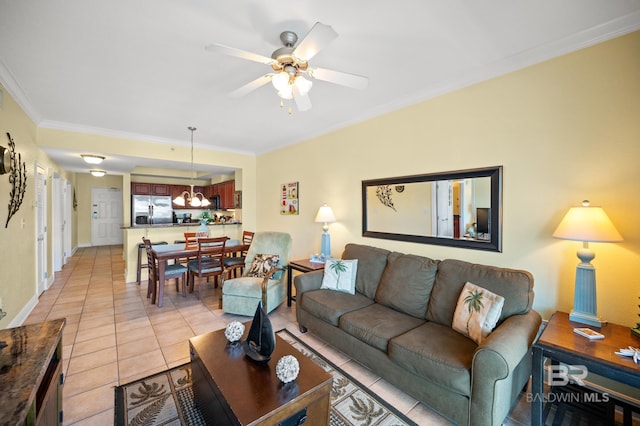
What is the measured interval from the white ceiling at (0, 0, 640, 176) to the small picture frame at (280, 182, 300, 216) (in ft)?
5.68

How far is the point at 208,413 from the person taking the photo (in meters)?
1.60

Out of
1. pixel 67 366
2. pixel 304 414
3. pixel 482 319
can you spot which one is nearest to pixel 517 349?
pixel 482 319

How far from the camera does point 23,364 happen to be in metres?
1.17

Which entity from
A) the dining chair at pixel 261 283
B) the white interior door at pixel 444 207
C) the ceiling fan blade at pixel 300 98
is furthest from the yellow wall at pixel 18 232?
the white interior door at pixel 444 207

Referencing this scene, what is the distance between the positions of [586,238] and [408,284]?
1299 mm

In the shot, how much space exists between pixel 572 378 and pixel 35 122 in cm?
642

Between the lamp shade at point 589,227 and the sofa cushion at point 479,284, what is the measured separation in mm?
419

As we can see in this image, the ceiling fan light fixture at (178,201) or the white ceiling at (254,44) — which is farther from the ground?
the white ceiling at (254,44)

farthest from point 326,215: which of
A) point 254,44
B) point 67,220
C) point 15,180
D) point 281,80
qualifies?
point 67,220

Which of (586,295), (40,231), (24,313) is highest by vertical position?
(40,231)

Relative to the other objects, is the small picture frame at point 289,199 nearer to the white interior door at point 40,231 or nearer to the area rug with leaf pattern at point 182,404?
the area rug with leaf pattern at point 182,404

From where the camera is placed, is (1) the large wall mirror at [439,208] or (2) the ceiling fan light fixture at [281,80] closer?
(2) the ceiling fan light fixture at [281,80]

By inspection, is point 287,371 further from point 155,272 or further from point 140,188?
point 140,188

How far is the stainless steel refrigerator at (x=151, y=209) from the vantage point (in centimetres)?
778
